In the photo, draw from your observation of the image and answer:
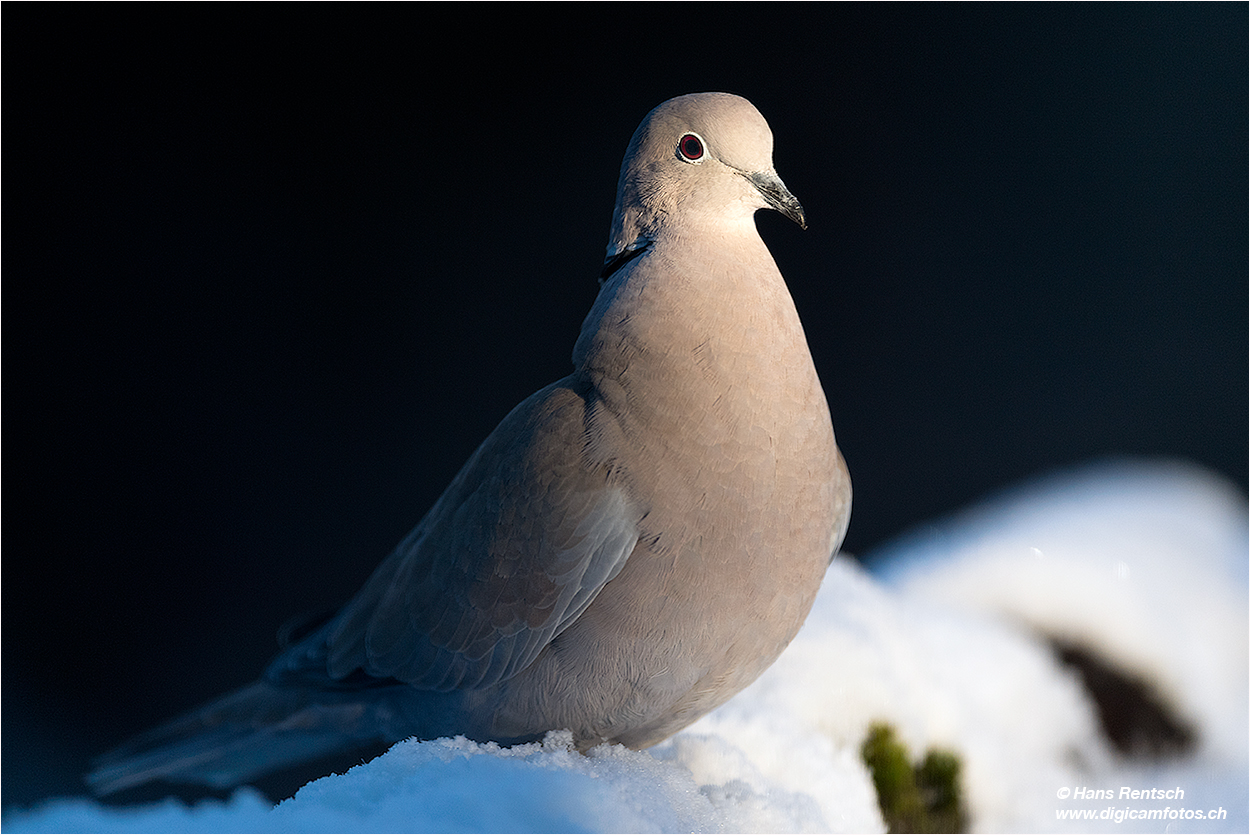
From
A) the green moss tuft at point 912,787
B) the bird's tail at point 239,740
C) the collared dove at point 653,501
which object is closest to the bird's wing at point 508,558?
the collared dove at point 653,501

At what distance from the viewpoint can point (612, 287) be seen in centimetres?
103

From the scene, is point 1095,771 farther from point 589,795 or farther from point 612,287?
point 612,287

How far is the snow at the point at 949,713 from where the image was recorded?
0.88 metres

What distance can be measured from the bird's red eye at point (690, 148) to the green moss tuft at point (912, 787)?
2.96ft

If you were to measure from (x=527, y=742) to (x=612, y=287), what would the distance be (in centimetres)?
55

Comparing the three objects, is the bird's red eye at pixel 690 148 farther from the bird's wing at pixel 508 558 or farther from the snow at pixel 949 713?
the snow at pixel 949 713

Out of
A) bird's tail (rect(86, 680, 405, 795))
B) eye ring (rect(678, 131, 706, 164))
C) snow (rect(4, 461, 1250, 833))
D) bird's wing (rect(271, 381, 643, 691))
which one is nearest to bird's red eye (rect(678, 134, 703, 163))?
eye ring (rect(678, 131, 706, 164))

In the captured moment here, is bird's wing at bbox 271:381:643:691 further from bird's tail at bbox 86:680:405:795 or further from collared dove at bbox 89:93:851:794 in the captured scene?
bird's tail at bbox 86:680:405:795

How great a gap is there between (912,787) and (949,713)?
0.15 metres

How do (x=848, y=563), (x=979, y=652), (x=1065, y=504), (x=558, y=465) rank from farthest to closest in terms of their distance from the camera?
(x=1065, y=504) < (x=848, y=563) < (x=979, y=652) < (x=558, y=465)

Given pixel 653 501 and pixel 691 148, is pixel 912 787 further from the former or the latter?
pixel 691 148

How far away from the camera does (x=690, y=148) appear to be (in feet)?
3.37

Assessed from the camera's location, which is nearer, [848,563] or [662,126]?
Answer: [662,126]

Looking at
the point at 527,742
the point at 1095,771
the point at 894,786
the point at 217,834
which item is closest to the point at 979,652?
the point at 1095,771
